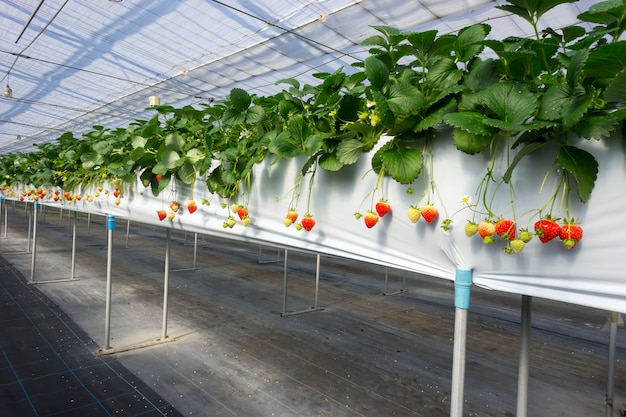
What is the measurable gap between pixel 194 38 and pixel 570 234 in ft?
22.9

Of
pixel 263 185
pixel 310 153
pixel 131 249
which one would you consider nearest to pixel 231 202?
pixel 263 185

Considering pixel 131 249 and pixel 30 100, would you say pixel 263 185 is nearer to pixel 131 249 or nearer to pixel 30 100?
pixel 131 249

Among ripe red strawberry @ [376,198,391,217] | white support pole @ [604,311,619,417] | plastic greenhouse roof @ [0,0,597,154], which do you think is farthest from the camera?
plastic greenhouse roof @ [0,0,597,154]

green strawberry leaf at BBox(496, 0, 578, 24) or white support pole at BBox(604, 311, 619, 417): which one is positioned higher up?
green strawberry leaf at BBox(496, 0, 578, 24)

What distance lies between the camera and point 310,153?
1.37 meters

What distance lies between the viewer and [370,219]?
4.34 feet

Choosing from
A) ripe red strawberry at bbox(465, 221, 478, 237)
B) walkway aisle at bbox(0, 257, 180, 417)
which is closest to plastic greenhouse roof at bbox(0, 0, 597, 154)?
ripe red strawberry at bbox(465, 221, 478, 237)

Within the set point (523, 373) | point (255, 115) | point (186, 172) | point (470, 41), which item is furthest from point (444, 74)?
point (186, 172)

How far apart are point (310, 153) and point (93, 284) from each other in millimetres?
6307

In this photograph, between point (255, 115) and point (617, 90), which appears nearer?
point (617, 90)

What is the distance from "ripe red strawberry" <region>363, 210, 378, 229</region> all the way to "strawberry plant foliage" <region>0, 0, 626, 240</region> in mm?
131

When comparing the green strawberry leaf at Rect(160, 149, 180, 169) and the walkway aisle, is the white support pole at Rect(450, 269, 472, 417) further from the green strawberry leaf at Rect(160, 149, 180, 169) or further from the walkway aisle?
the walkway aisle

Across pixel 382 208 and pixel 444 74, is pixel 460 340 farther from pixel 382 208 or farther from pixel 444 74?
pixel 444 74

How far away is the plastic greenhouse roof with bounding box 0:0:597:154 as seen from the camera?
5.25m
